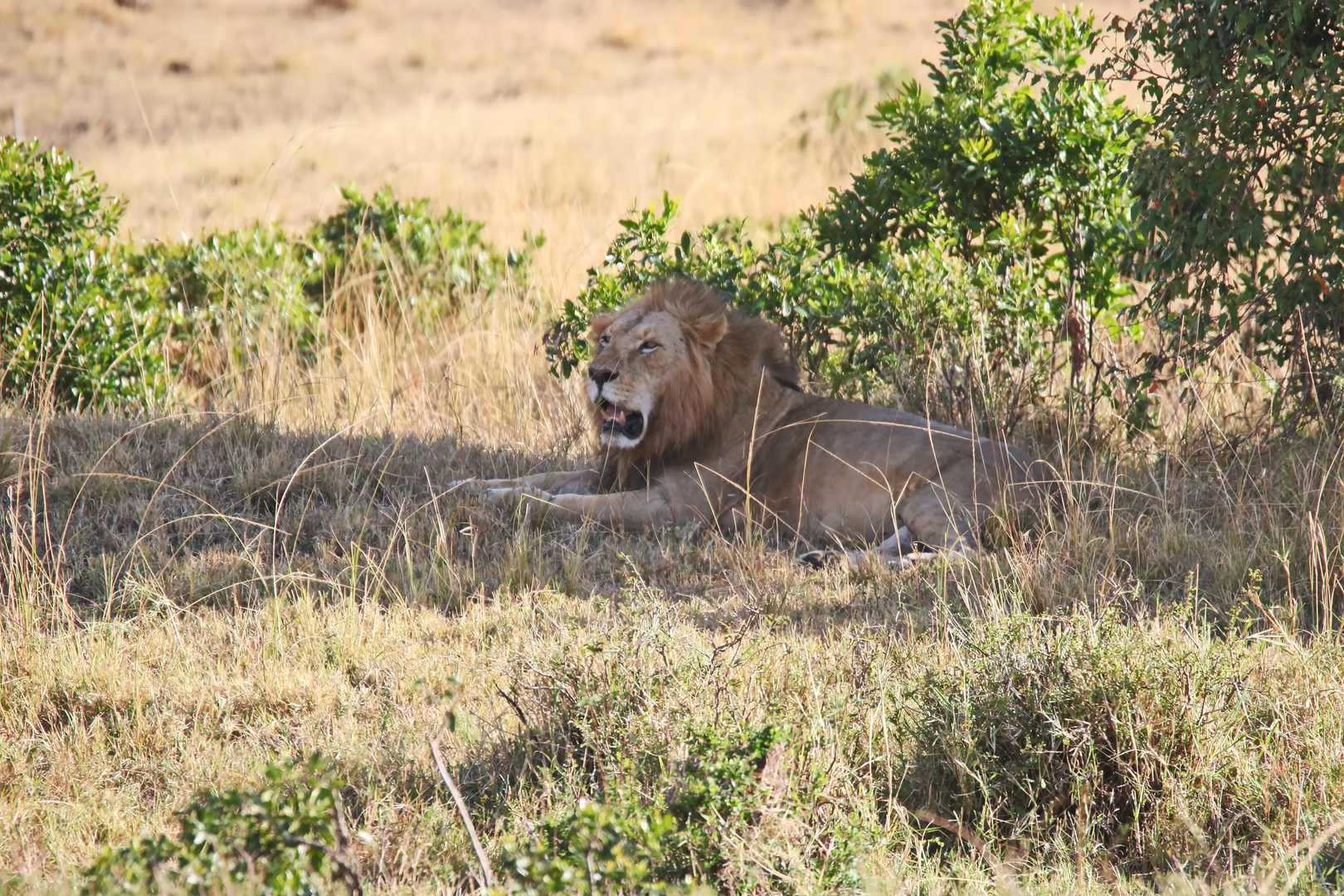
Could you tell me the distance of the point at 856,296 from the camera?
6.85m

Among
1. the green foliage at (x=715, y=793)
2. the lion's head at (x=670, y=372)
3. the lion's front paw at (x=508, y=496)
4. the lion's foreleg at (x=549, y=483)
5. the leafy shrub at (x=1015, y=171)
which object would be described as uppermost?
the leafy shrub at (x=1015, y=171)

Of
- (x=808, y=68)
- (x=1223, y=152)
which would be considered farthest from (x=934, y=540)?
(x=808, y=68)

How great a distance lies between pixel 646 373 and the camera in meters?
5.75

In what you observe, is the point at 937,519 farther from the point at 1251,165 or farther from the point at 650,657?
the point at 1251,165

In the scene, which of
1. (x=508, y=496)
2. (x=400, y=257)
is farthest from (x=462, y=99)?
(x=508, y=496)

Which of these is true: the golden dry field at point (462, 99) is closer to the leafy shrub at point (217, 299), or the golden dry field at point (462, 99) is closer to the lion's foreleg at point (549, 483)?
the leafy shrub at point (217, 299)

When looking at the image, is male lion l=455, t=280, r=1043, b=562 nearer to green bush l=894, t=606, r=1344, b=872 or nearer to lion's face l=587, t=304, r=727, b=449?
lion's face l=587, t=304, r=727, b=449

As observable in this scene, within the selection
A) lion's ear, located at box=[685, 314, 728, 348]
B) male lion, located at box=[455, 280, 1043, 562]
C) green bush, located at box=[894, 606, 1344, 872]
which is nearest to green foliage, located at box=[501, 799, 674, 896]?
green bush, located at box=[894, 606, 1344, 872]

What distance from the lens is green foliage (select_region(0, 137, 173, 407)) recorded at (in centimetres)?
760

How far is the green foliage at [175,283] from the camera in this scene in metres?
7.67

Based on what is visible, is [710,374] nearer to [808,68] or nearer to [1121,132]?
[1121,132]

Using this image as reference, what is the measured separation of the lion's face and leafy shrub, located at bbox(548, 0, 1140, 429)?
47.9 inches

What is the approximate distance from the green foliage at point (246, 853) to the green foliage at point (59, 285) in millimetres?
5518

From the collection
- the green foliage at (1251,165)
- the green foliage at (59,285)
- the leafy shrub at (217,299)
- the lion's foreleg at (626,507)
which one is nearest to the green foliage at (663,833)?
the lion's foreleg at (626,507)
